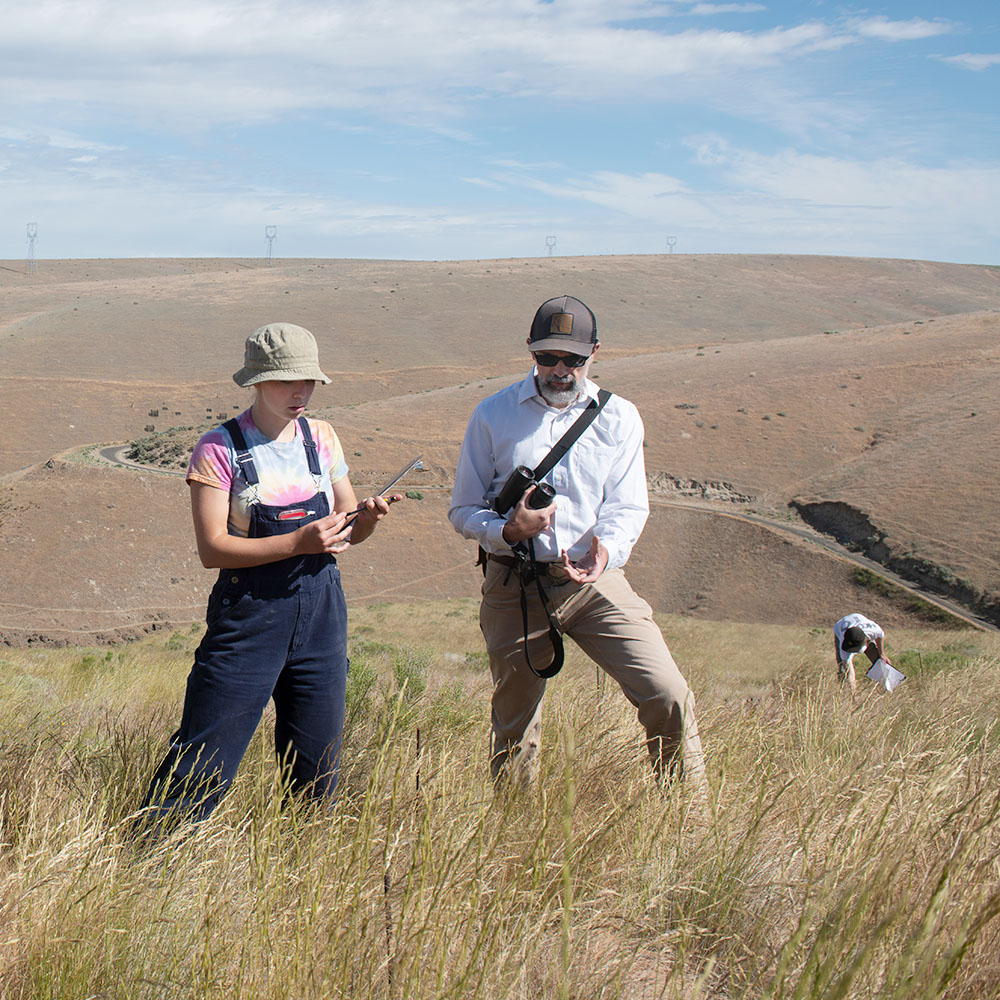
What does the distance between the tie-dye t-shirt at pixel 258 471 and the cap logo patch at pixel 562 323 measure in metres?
1.10

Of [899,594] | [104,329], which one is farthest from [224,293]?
[899,594]

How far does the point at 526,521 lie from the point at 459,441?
36609 mm

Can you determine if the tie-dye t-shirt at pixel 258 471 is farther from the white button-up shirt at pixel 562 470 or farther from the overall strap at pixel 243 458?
the white button-up shirt at pixel 562 470

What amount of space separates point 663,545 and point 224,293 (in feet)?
243

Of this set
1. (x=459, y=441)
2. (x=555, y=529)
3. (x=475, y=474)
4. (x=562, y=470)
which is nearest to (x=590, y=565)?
(x=555, y=529)

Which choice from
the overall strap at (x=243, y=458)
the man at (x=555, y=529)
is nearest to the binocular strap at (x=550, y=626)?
the man at (x=555, y=529)

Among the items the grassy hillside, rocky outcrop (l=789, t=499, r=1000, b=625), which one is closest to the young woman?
the grassy hillside

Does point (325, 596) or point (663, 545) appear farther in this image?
point (663, 545)

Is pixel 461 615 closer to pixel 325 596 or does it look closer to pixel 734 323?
pixel 325 596

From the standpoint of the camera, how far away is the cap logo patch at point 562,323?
13.2 feet

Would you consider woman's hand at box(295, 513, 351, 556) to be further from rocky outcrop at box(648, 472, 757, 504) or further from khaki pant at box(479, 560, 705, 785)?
rocky outcrop at box(648, 472, 757, 504)

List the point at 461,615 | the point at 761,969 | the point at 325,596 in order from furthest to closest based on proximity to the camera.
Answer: the point at 461,615 < the point at 325,596 < the point at 761,969

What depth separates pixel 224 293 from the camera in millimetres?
97000

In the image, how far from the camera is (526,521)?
12.4 feet
